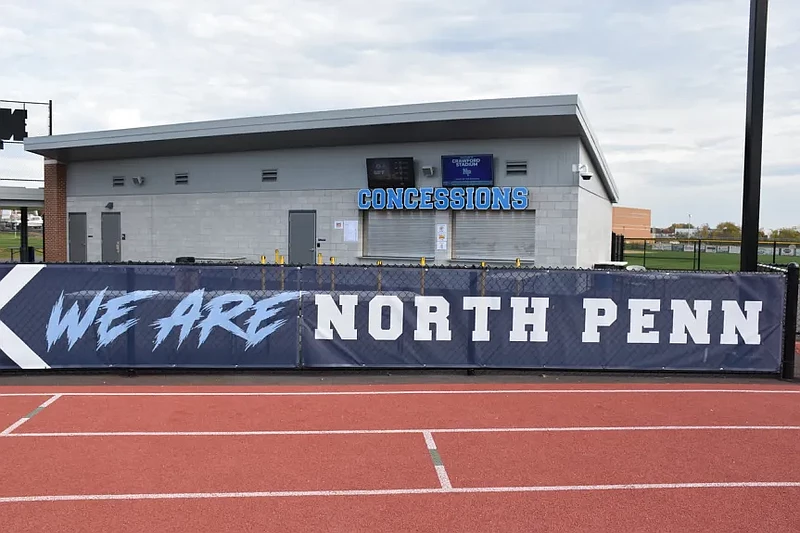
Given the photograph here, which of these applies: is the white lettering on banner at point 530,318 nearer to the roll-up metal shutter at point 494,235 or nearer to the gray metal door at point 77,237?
the roll-up metal shutter at point 494,235

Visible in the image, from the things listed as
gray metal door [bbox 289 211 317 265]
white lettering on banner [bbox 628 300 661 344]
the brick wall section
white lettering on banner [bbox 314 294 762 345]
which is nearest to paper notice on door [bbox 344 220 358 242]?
gray metal door [bbox 289 211 317 265]

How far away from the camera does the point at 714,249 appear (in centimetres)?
6250

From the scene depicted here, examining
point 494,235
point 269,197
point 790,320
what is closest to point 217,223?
point 269,197

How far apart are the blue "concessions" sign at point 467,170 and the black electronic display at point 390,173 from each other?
3.49 ft

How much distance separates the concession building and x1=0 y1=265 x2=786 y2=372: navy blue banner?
8.10 meters

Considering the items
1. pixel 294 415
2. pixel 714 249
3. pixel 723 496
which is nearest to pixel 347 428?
pixel 294 415

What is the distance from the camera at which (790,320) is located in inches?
396

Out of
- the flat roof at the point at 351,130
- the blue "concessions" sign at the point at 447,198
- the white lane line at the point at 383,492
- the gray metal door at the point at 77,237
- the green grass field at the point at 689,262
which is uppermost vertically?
the flat roof at the point at 351,130

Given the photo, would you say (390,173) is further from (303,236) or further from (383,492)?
(383,492)

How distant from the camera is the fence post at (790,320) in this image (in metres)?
9.99

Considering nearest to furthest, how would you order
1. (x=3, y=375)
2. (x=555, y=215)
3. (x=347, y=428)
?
1. (x=347, y=428)
2. (x=3, y=375)
3. (x=555, y=215)

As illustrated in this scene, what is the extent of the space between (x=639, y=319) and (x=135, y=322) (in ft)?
25.0

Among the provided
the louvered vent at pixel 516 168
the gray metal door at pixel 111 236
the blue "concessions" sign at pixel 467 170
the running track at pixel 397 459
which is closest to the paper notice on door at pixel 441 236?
the blue "concessions" sign at pixel 467 170

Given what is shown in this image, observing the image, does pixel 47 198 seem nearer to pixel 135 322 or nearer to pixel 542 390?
pixel 135 322
